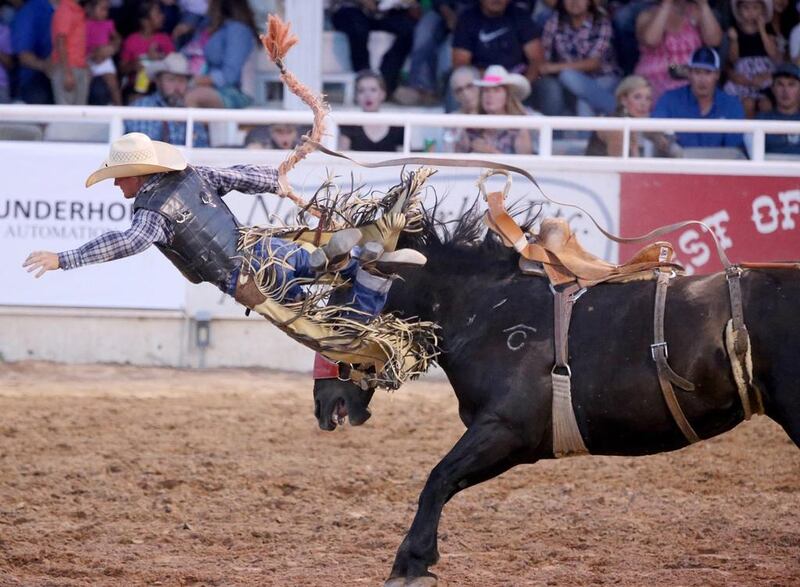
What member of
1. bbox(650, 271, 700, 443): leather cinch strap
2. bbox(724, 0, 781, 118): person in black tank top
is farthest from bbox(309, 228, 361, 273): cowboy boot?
bbox(724, 0, 781, 118): person in black tank top

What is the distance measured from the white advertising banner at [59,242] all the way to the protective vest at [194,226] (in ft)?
13.0

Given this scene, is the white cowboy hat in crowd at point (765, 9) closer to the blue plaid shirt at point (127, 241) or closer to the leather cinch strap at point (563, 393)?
the leather cinch strap at point (563, 393)

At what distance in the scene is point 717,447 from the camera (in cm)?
707

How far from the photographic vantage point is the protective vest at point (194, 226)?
4504 mm

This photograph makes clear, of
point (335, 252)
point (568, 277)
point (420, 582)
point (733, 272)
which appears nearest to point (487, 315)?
point (568, 277)

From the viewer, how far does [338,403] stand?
4.82 m

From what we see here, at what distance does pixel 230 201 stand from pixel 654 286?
15.3 ft

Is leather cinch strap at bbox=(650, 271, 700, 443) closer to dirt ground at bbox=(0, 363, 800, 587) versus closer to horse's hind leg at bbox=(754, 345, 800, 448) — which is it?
horse's hind leg at bbox=(754, 345, 800, 448)

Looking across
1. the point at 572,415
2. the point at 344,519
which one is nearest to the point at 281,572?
the point at 344,519

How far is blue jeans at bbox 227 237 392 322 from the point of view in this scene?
4578 mm

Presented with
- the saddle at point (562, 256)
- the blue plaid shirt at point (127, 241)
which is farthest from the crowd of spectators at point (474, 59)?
the blue plaid shirt at point (127, 241)

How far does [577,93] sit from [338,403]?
5.91m

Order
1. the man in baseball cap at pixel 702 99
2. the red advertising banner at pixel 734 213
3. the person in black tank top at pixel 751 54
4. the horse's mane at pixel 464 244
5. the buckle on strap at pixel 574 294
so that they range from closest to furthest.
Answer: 1. the buckle on strap at pixel 574 294
2. the horse's mane at pixel 464 244
3. the red advertising banner at pixel 734 213
4. the man in baseball cap at pixel 702 99
5. the person in black tank top at pixel 751 54

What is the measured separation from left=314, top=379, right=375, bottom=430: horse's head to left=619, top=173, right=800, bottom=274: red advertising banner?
13.3 feet
